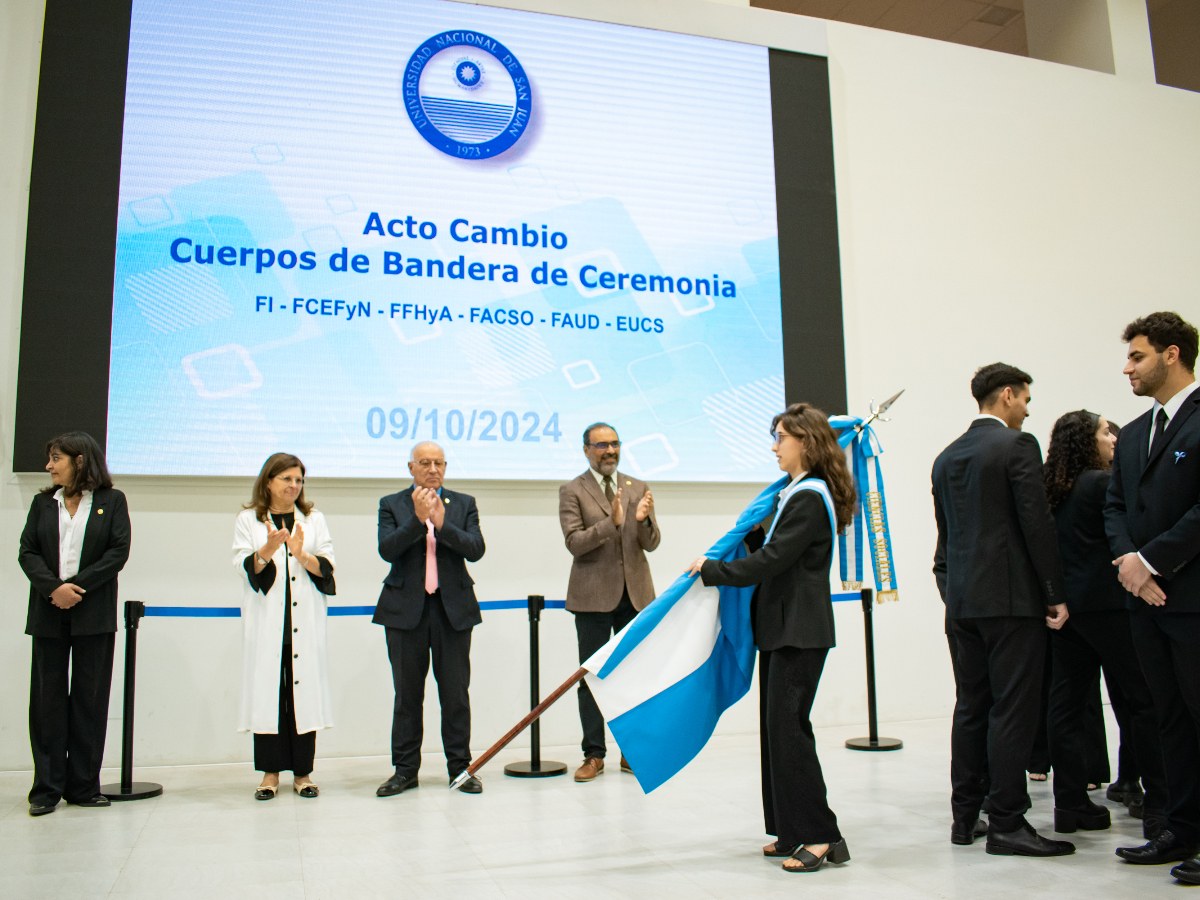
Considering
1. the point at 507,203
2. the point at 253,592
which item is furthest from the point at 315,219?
the point at 253,592

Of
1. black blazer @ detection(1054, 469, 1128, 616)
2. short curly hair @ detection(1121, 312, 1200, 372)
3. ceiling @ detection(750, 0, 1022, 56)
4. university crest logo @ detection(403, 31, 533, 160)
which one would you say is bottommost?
black blazer @ detection(1054, 469, 1128, 616)

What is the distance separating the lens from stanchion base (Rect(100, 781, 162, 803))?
13.2ft

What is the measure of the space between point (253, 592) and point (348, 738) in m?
1.32

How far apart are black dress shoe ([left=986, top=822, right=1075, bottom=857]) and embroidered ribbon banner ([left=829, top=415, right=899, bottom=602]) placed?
86 centimetres

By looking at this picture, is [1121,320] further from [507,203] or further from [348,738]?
[348,738]

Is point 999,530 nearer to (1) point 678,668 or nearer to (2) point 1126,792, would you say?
(1) point 678,668

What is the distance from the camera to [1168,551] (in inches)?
106

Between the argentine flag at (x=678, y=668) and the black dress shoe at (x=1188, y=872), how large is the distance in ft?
4.22

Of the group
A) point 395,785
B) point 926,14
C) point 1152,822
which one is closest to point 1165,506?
point 1152,822

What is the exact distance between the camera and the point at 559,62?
18.7 feet

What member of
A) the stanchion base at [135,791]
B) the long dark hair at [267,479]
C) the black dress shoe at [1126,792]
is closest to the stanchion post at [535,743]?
the long dark hair at [267,479]

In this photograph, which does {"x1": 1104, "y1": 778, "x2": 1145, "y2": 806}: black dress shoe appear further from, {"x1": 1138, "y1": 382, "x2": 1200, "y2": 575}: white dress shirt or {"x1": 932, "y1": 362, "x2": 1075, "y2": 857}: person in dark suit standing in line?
{"x1": 1138, "y1": 382, "x2": 1200, "y2": 575}: white dress shirt

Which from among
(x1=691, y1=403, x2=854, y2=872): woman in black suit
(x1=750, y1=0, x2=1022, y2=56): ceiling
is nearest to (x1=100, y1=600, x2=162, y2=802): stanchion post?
(x1=691, y1=403, x2=854, y2=872): woman in black suit

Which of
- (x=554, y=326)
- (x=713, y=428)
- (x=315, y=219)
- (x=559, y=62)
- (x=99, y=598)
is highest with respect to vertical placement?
(x=559, y=62)
